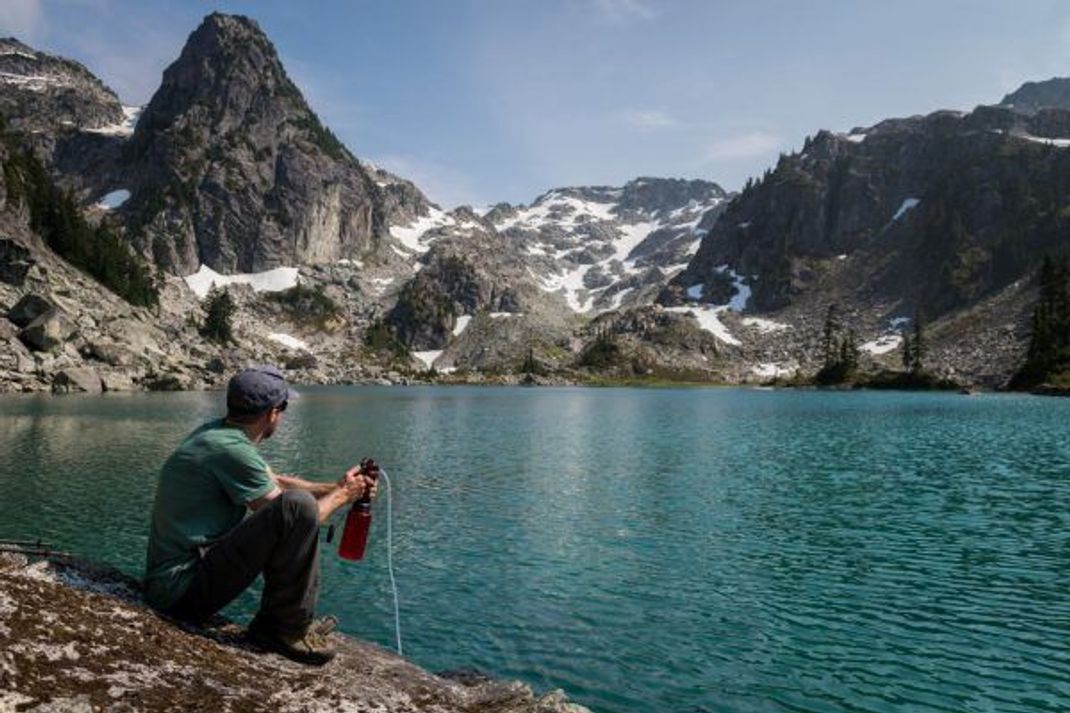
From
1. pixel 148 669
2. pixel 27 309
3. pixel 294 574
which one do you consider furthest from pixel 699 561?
pixel 27 309

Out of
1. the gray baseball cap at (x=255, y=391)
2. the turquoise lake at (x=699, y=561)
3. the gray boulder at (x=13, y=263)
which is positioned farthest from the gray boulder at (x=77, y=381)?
the gray baseball cap at (x=255, y=391)

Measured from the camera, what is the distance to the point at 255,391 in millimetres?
11086

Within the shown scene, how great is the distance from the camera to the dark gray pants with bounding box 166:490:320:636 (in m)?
10.2

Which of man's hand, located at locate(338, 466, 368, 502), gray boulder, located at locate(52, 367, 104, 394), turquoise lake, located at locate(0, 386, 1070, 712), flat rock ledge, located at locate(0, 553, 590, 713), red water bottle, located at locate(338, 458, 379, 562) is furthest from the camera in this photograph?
gray boulder, located at locate(52, 367, 104, 394)

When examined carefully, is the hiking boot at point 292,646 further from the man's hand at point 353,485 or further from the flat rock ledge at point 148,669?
the man's hand at point 353,485

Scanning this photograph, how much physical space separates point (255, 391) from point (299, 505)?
199 centimetres

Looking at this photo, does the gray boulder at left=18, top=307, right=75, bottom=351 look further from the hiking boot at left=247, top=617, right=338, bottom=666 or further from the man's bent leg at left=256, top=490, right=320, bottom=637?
the man's bent leg at left=256, top=490, right=320, bottom=637

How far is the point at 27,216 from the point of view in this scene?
6786 inches

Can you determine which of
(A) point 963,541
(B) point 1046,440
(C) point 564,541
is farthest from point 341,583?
(B) point 1046,440

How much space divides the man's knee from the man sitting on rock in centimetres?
1

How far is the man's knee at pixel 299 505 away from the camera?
10.1 m

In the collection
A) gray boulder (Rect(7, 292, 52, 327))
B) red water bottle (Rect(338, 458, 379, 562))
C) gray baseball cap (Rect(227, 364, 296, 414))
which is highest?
gray boulder (Rect(7, 292, 52, 327))

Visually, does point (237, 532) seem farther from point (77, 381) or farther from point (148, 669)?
point (77, 381)

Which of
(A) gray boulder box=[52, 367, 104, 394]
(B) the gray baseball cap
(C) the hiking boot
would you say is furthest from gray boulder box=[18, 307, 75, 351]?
(C) the hiking boot
